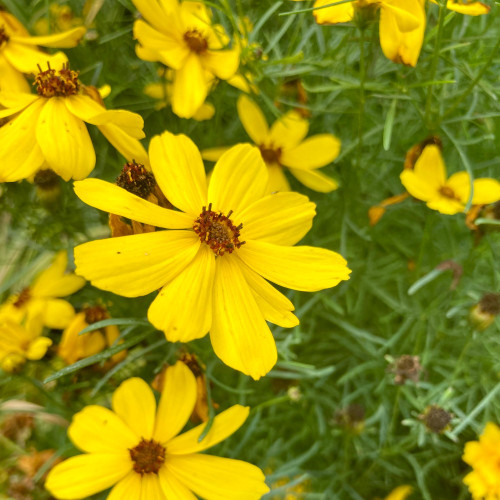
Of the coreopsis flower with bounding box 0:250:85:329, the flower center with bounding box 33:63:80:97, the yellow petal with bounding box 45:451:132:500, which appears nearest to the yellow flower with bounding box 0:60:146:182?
the flower center with bounding box 33:63:80:97

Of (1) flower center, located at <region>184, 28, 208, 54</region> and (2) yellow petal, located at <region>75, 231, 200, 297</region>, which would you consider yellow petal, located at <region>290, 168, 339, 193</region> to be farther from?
(2) yellow petal, located at <region>75, 231, 200, 297</region>

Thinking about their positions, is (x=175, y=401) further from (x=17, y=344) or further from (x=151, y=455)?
(x=17, y=344)

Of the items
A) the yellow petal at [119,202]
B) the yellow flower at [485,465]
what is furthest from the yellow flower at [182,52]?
the yellow flower at [485,465]

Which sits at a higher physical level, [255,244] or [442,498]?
[255,244]

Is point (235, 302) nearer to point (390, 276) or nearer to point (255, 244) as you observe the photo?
point (255, 244)

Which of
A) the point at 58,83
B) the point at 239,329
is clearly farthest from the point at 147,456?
the point at 58,83

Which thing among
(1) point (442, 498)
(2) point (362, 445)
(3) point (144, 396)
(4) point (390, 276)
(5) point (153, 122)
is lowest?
(1) point (442, 498)

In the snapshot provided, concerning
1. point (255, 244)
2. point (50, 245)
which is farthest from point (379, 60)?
point (50, 245)
